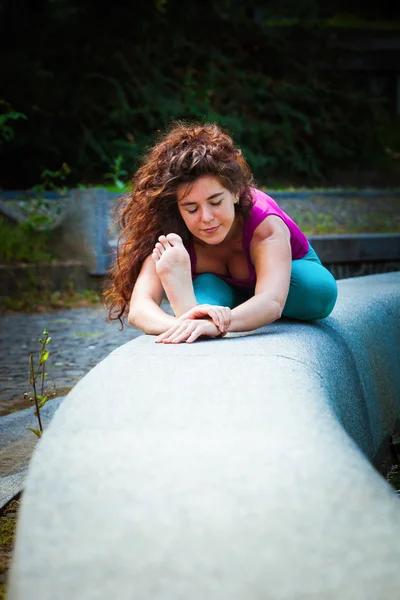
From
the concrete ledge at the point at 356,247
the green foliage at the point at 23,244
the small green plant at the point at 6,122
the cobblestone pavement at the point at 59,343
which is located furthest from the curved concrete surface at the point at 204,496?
the small green plant at the point at 6,122

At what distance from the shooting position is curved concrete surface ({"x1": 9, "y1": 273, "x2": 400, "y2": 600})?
1.55 meters

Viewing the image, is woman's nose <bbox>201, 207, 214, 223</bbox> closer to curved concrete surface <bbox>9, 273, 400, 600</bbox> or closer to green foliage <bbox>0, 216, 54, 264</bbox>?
curved concrete surface <bbox>9, 273, 400, 600</bbox>

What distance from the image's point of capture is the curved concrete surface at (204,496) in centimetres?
155

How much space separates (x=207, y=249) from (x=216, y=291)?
0.18m

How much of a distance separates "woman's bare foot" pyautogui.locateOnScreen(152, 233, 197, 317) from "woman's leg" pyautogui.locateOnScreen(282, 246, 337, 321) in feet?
1.66

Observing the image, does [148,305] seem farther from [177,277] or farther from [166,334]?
[166,334]

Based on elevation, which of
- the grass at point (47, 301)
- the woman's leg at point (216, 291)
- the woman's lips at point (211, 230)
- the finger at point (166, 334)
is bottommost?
the grass at point (47, 301)

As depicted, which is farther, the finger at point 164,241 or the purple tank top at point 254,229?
the purple tank top at point 254,229

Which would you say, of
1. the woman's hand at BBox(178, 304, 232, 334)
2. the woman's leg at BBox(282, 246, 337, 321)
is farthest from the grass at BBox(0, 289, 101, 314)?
the woman's hand at BBox(178, 304, 232, 334)

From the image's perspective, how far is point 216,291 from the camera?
3812 millimetres

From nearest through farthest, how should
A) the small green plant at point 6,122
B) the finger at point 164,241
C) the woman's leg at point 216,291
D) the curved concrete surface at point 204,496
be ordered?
the curved concrete surface at point 204,496, the finger at point 164,241, the woman's leg at point 216,291, the small green plant at point 6,122

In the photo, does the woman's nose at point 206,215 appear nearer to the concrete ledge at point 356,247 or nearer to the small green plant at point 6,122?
the concrete ledge at point 356,247

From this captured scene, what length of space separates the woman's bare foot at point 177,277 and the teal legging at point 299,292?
1.13 feet

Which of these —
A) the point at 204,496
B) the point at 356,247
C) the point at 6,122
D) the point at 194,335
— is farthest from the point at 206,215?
the point at 6,122
